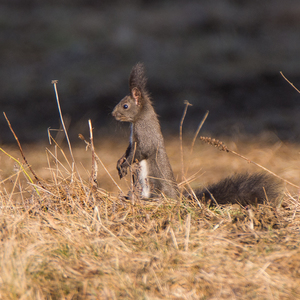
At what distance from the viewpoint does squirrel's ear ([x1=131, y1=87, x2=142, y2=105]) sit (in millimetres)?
3031

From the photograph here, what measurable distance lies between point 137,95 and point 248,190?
43.3 inches

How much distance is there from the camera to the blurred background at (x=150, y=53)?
6660 mm

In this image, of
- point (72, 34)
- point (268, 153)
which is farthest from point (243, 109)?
point (72, 34)

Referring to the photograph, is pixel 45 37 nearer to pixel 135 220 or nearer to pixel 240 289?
pixel 135 220

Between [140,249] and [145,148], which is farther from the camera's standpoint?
[145,148]

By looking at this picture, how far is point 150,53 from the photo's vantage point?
25.3ft

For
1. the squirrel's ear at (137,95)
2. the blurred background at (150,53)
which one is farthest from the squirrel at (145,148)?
the blurred background at (150,53)

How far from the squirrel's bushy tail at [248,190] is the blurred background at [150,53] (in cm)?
372

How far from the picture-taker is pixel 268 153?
4789 millimetres

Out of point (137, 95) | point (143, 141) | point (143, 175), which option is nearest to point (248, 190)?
point (143, 175)

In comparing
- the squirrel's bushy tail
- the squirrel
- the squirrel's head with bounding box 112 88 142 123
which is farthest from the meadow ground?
the squirrel's head with bounding box 112 88 142 123

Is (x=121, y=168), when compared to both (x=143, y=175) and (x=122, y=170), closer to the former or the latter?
(x=122, y=170)

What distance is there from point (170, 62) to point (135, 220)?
5948mm

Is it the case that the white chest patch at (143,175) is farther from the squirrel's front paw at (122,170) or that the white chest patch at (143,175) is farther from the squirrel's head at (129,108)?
the squirrel's head at (129,108)
